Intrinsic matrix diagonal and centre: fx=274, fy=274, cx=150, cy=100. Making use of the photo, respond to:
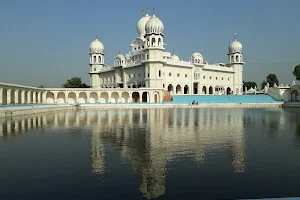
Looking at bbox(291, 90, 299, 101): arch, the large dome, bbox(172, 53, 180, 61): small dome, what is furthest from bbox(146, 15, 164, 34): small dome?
bbox(291, 90, 299, 101): arch

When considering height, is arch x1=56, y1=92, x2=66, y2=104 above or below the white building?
below

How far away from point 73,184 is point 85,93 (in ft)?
129

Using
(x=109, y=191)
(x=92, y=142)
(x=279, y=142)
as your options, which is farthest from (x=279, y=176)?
(x=92, y=142)

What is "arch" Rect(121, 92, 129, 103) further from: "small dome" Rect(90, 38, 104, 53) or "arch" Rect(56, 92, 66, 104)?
"small dome" Rect(90, 38, 104, 53)

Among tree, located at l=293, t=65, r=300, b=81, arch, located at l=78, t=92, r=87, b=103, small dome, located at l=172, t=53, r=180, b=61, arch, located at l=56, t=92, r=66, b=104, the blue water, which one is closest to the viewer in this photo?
the blue water

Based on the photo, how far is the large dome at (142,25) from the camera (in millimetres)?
47938

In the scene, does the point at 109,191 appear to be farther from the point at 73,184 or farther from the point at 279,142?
the point at 279,142

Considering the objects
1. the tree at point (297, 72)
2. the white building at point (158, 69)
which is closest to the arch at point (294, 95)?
the tree at point (297, 72)

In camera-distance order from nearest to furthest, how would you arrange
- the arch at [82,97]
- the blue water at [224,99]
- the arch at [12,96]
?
the arch at [12,96] → the blue water at [224,99] → the arch at [82,97]

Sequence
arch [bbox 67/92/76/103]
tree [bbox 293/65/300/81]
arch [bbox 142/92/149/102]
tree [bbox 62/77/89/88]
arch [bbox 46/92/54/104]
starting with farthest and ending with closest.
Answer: tree [bbox 62/77/89/88] → tree [bbox 293/65/300/81] → arch [bbox 67/92/76/103] → arch [bbox 142/92/149/102] → arch [bbox 46/92/54/104]

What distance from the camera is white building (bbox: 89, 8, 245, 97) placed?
40.5 metres

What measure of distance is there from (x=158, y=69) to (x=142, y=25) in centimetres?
1170

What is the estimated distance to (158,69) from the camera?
40.6 m

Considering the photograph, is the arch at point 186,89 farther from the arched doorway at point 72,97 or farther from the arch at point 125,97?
the arched doorway at point 72,97
